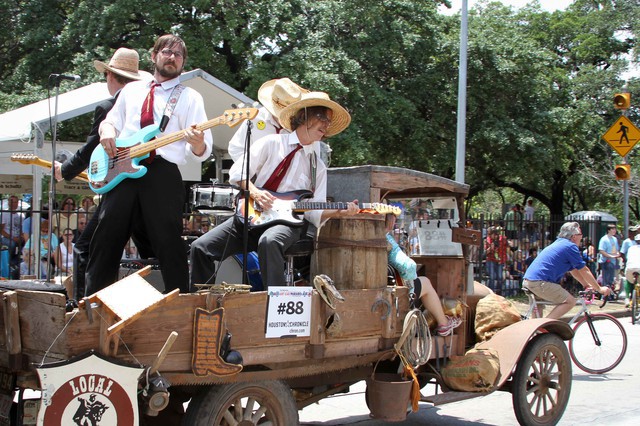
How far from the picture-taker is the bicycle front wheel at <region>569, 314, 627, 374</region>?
932cm

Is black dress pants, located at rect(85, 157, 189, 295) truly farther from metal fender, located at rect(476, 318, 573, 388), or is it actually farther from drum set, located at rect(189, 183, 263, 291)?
metal fender, located at rect(476, 318, 573, 388)

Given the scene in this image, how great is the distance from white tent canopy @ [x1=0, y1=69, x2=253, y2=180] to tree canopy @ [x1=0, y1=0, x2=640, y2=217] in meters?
4.01

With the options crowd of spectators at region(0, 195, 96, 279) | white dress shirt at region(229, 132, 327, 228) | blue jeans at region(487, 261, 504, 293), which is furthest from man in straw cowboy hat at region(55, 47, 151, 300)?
blue jeans at region(487, 261, 504, 293)

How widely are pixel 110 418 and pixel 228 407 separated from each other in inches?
32.2

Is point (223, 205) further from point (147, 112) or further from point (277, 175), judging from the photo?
point (147, 112)

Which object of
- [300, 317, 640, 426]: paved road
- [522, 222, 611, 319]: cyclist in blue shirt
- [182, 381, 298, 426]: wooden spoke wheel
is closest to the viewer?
[182, 381, 298, 426]: wooden spoke wheel

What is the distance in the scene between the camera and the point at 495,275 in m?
16.7

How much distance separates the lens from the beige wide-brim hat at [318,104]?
529 centimetres

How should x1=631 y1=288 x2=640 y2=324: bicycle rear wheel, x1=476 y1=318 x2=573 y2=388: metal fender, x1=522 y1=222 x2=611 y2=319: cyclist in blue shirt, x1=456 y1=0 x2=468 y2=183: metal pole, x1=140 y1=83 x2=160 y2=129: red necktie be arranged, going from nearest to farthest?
x1=140 y1=83 x2=160 y2=129: red necktie
x1=476 y1=318 x2=573 y2=388: metal fender
x1=522 y1=222 x2=611 y2=319: cyclist in blue shirt
x1=631 y1=288 x2=640 y2=324: bicycle rear wheel
x1=456 y1=0 x2=468 y2=183: metal pole

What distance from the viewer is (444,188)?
607cm

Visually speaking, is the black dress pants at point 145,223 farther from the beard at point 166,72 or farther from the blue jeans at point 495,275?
the blue jeans at point 495,275

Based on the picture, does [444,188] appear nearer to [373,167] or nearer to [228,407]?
[373,167]

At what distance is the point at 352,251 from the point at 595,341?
5.45 meters

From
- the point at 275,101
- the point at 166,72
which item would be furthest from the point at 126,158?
the point at 275,101
